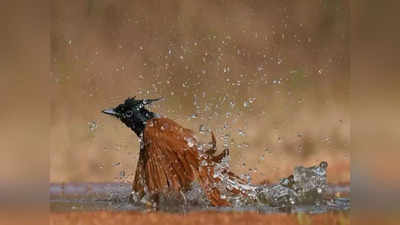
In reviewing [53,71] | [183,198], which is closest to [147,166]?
[183,198]

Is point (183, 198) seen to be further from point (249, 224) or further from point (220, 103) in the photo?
point (220, 103)

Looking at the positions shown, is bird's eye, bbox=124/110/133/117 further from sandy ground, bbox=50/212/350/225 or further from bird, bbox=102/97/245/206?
sandy ground, bbox=50/212/350/225

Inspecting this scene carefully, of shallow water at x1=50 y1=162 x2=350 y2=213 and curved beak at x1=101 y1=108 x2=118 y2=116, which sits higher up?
curved beak at x1=101 y1=108 x2=118 y2=116

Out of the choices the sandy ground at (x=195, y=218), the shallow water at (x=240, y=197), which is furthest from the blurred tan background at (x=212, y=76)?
the sandy ground at (x=195, y=218)

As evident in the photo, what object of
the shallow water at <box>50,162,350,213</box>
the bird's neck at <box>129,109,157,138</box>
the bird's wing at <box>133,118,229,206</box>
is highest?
the bird's neck at <box>129,109,157,138</box>

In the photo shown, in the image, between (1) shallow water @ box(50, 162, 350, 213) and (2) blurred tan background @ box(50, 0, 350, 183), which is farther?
(2) blurred tan background @ box(50, 0, 350, 183)

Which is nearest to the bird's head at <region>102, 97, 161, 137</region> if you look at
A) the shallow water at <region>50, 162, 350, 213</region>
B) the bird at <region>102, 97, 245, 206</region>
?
the bird at <region>102, 97, 245, 206</region>

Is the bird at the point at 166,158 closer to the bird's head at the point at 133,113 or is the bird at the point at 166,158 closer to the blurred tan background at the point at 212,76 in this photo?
the bird's head at the point at 133,113
